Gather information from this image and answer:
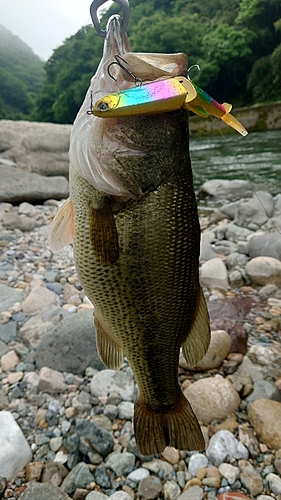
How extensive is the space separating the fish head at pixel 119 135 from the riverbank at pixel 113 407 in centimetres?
183

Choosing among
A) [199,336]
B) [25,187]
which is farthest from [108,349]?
[25,187]

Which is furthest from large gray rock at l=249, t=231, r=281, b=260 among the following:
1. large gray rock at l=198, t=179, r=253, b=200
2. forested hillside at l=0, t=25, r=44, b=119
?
forested hillside at l=0, t=25, r=44, b=119

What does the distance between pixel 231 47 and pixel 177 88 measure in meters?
39.4

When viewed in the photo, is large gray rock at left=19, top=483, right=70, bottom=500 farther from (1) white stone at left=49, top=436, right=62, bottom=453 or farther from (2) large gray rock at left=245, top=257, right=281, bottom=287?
(2) large gray rock at left=245, top=257, right=281, bottom=287

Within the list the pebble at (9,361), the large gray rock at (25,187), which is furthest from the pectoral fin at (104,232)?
the large gray rock at (25,187)

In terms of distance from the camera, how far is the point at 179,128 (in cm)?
129

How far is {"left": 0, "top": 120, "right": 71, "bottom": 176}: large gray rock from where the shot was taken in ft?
35.5

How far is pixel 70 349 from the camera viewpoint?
324 cm

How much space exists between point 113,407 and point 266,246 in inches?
141

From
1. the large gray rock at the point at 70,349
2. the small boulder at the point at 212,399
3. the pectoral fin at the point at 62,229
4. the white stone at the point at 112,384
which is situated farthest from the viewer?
the large gray rock at the point at 70,349

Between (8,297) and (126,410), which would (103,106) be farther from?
(8,297)

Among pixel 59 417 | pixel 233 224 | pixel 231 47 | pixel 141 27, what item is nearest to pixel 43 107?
pixel 141 27

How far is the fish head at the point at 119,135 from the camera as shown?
4.00ft

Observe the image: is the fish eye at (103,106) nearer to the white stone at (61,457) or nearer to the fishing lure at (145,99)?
the fishing lure at (145,99)
